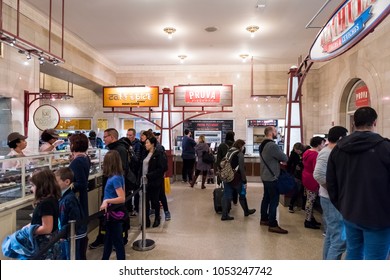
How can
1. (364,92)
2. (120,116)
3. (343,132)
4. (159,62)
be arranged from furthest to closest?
(120,116) < (159,62) < (364,92) < (343,132)

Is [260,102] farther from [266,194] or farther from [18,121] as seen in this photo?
[18,121]

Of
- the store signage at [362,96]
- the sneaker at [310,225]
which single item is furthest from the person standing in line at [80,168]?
the store signage at [362,96]

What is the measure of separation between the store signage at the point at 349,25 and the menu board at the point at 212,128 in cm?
700

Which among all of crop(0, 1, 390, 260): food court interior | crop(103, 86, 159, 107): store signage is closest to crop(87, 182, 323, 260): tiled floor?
crop(0, 1, 390, 260): food court interior

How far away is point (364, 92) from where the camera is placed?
688 cm

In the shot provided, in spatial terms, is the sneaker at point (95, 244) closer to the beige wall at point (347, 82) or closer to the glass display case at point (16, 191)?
the glass display case at point (16, 191)

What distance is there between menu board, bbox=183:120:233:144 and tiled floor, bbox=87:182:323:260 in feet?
16.6

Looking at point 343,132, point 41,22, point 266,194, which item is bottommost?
point 266,194

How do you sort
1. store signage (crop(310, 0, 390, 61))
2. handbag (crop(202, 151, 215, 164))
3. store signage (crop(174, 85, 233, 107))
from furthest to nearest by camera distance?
1. store signage (crop(174, 85, 233, 107))
2. handbag (crop(202, 151, 215, 164))
3. store signage (crop(310, 0, 390, 61))

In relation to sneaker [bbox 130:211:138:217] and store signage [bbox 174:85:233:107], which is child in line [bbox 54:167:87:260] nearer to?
A: sneaker [bbox 130:211:138:217]

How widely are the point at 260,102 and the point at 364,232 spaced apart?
8.71 metres

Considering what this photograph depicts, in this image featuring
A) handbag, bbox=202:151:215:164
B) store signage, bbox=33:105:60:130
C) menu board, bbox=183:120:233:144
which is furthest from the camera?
menu board, bbox=183:120:233:144

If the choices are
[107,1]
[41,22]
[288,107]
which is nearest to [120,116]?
[41,22]

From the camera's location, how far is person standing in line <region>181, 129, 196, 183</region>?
Answer: 8.42m
